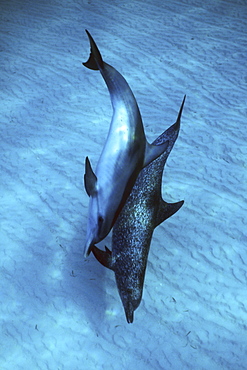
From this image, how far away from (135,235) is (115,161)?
215mm

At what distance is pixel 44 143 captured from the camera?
1817 mm

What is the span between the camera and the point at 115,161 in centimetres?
110

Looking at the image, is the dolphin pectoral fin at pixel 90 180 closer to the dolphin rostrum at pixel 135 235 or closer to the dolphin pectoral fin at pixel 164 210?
the dolphin rostrum at pixel 135 235

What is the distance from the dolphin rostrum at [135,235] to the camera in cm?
112

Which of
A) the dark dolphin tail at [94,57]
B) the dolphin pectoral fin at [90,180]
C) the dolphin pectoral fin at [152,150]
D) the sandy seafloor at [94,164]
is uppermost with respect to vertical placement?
the dark dolphin tail at [94,57]

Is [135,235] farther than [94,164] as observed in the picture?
No

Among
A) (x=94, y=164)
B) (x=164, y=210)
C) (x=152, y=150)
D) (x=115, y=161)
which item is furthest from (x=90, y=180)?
(x=94, y=164)

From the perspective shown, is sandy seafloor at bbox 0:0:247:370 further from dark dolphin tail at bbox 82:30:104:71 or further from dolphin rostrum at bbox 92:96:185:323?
dark dolphin tail at bbox 82:30:104:71

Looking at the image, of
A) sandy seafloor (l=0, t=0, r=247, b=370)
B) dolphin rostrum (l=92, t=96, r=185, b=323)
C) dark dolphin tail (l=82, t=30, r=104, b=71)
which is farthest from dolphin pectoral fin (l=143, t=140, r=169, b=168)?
sandy seafloor (l=0, t=0, r=247, b=370)

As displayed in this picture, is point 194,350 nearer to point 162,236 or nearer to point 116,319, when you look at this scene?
point 116,319

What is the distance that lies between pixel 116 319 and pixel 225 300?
0.31 metres

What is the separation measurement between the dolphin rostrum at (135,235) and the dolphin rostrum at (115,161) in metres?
0.09

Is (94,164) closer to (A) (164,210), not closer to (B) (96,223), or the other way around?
(A) (164,210)

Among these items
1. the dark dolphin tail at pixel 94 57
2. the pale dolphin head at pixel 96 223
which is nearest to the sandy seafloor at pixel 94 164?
the pale dolphin head at pixel 96 223
